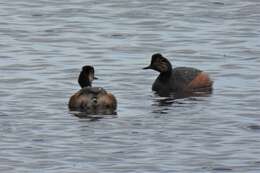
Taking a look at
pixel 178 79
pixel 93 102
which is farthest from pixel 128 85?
pixel 93 102

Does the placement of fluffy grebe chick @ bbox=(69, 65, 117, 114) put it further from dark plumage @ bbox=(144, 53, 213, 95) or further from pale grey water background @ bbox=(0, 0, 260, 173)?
dark plumage @ bbox=(144, 53, 213, 95)

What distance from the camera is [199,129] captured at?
60.8 feet

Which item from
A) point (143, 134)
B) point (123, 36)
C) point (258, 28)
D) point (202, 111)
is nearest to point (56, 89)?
point (202, 111)

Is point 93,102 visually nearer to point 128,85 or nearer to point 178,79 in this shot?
point 128,85

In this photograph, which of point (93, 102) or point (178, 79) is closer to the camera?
point (93, 102)

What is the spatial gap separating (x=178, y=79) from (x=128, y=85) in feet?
3.83

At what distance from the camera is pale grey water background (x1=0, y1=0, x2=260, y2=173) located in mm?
16594

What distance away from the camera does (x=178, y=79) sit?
23594 mm

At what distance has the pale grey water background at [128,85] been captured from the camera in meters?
16.6

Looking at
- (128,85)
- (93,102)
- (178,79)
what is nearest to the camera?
(93,102)

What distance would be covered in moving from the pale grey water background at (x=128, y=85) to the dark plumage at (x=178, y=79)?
32cm

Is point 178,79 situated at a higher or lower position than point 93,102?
lower

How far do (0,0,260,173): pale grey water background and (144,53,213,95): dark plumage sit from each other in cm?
32

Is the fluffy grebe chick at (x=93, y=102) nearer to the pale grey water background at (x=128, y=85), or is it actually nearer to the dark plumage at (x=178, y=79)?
the pale grey water background at (x=128, y=85)
